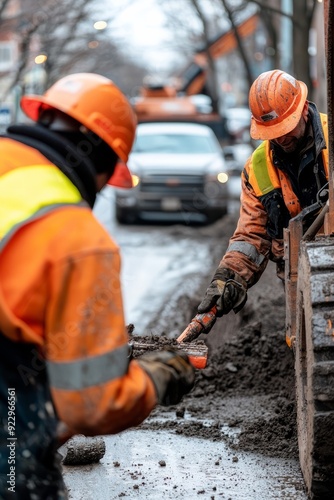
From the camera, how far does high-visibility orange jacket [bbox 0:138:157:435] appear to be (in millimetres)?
3164

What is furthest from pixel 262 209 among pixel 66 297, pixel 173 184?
pixel 173 184

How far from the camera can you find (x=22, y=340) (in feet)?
10.7

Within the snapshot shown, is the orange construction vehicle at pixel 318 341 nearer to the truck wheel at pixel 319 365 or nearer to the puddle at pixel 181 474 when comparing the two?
the truck wheel at pixel 319 365

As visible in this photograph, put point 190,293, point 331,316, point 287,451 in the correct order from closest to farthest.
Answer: point 331,316, point 287,451, point 190,293

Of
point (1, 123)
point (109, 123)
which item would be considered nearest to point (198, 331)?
point (109, 123)

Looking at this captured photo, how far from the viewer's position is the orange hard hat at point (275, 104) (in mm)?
6559

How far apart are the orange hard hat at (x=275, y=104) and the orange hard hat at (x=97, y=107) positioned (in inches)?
113

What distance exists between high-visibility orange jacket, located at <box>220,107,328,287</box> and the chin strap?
→ 328 cm

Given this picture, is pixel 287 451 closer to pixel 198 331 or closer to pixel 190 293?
pixel 198 331

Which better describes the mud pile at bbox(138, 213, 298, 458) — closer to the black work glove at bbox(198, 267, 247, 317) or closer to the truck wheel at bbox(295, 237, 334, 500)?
the black work glove at bbox(198, 267, 247, 317)

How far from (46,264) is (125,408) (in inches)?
20.8

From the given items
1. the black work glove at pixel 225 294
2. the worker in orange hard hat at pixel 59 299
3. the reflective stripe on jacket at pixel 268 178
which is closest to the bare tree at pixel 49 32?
the reflective stripe on jacket at pixel 268 178

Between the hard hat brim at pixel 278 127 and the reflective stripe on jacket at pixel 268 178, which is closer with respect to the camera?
the hard hat brim at pixel 278 127

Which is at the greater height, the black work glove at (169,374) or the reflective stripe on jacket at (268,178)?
the reflective stripe on jacket at (268,178)
